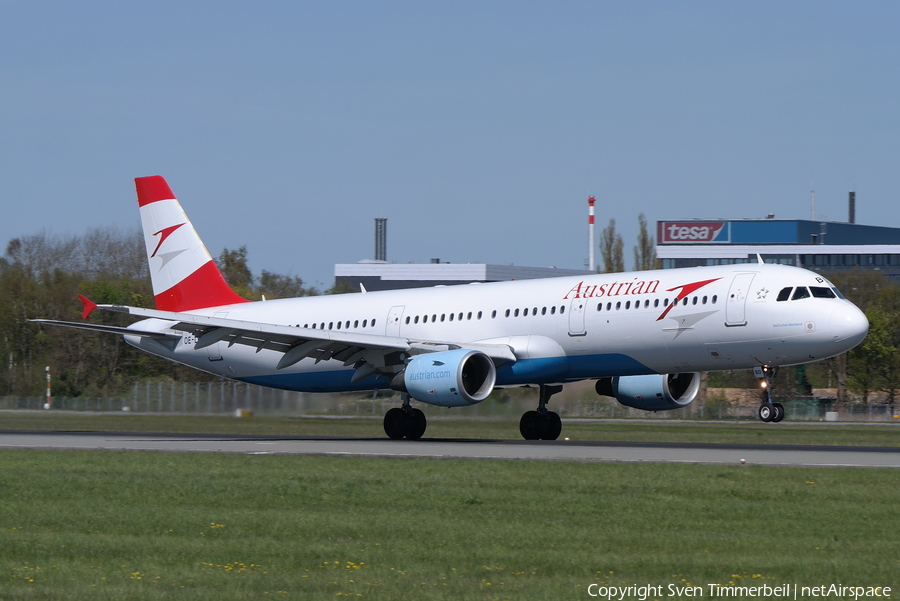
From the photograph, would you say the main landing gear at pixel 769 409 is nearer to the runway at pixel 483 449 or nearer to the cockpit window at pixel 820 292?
the runway at pixel 483 449

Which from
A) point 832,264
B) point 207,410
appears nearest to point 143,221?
point 207,410

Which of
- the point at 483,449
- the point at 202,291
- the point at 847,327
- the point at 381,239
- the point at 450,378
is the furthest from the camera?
the point at 381,239

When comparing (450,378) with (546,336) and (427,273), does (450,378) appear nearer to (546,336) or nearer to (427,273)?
(546,336)

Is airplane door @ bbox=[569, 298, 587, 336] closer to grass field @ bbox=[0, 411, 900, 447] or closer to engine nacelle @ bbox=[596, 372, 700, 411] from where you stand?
engine nacelle @ bbox=[596, 372, 700, 411]

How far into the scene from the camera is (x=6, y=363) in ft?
247

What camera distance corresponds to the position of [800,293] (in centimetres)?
2914

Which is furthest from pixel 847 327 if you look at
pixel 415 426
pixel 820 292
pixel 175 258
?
pixel 175 258

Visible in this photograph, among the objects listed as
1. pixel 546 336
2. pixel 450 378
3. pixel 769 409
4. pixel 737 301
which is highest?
pixel 737 301

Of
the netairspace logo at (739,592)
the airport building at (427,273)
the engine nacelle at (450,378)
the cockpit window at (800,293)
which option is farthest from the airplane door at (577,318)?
the airport building at (427,273)

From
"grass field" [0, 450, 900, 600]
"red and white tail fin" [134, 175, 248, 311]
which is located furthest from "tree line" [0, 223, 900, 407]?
"grass field" [0, 450, 900, 600]

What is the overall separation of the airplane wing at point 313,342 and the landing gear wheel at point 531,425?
2.90 meters

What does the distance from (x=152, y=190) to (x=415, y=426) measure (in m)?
14.9

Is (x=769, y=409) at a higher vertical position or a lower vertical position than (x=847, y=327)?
lower

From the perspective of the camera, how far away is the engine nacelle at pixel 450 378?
29.6 m
